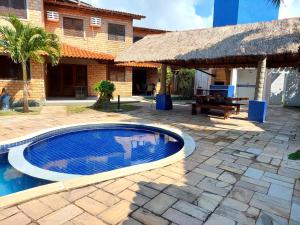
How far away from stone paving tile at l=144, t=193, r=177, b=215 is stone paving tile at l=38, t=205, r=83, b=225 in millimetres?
894

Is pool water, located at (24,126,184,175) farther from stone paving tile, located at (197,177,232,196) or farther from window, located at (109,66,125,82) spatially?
window, located at (109,66,125,82)

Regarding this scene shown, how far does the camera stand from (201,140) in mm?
6434

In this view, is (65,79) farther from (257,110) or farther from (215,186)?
(215,186)

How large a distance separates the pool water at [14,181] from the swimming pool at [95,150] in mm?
91

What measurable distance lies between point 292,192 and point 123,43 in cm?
1555

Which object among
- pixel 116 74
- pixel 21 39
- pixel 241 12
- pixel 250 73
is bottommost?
pixel 116 74

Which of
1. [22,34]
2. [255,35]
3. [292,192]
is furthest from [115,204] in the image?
[22,34]

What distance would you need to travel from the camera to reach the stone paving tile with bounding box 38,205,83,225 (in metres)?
2.65

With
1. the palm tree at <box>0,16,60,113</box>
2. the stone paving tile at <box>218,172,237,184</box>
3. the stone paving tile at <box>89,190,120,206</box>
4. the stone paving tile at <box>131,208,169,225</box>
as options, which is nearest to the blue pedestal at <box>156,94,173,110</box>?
the palm tree at <box>0,16,60,113</box>

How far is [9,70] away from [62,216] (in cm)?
1217

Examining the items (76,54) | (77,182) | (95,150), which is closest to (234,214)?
(77,182)

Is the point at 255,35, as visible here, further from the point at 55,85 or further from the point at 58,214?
the point at 55,85

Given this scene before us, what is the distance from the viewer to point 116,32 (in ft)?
54.8

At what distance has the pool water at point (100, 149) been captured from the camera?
5.19 m
